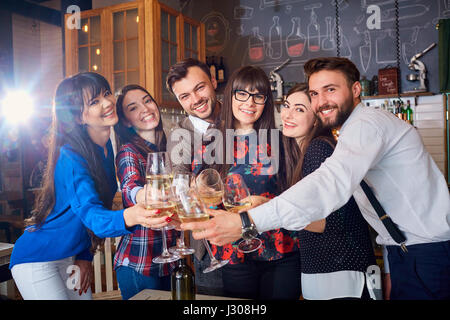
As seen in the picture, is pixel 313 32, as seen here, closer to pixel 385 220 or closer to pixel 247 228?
pixel 385 220

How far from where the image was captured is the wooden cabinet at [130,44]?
2197mm

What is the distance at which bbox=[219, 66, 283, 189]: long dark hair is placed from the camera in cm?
162

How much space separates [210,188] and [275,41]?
3.07 metres

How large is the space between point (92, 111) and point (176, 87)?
42cm

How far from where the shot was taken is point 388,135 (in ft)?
4.11

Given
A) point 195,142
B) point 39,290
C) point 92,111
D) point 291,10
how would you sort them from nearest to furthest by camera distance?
point 39,290 < point 92,111 < point 195,142 < point 291,10

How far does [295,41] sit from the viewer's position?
4016mm

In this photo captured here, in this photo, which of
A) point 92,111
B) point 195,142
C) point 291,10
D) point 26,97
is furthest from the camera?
point 291,10

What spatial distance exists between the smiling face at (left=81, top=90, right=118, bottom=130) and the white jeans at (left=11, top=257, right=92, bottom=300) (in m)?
0.53

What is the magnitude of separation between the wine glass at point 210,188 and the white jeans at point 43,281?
0.59 m

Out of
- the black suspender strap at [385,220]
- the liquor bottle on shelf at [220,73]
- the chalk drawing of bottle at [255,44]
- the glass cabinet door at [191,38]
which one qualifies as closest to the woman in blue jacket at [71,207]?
the black suspender strap at [385,220]

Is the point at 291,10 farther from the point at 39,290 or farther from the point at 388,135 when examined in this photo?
the point at 39,290
